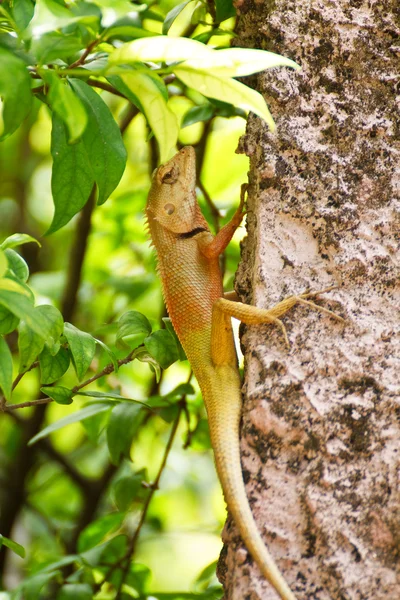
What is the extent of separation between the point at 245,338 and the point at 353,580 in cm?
54

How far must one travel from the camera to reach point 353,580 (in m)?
1.15

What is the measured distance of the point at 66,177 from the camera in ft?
4.32

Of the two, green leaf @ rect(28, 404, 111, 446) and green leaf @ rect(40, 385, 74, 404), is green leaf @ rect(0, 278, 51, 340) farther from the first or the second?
green leaf @ rect(28, 404, 111, 446)

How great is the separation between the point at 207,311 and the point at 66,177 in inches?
24.0

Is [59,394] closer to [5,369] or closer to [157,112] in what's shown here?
[5,369]

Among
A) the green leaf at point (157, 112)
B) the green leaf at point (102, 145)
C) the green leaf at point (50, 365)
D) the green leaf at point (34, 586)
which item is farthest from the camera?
the green leaf at point (34, 586)

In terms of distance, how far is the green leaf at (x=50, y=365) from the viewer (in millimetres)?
1403

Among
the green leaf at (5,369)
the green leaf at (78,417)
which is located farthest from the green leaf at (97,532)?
the green leaf at (5,369)

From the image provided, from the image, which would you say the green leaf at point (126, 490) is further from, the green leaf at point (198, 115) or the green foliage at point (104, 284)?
the green leaf at point (198, 115)

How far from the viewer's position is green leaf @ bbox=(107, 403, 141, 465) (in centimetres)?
183

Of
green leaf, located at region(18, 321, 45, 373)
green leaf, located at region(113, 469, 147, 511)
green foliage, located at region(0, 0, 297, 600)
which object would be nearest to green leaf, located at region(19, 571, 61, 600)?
green foliage, located at region(0, 0, 297, 600)

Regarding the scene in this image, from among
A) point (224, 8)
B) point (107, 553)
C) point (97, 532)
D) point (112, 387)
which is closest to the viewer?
point (224, 8)

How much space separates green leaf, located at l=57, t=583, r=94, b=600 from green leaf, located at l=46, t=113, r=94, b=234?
1.10 meters

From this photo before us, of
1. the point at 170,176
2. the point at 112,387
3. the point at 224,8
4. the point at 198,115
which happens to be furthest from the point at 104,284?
Result: the point at 224,8
